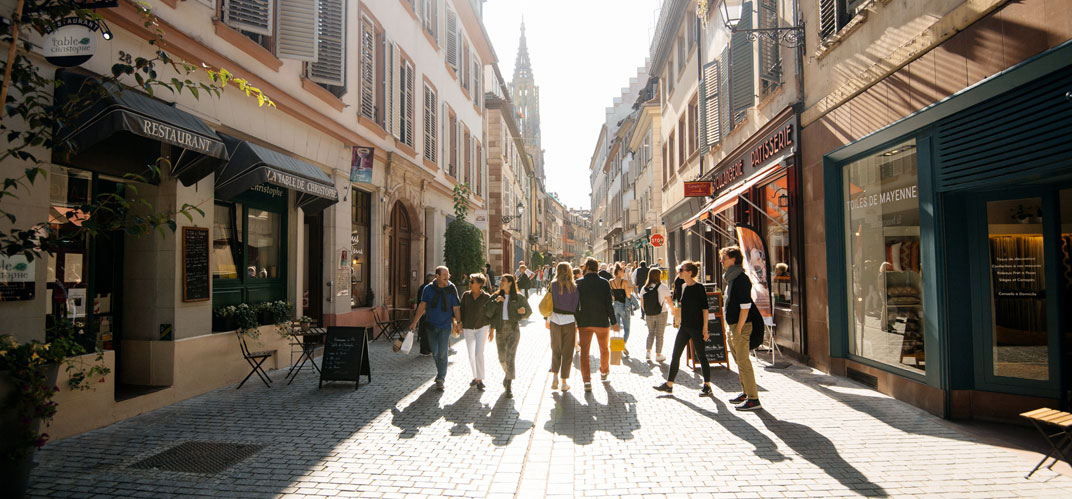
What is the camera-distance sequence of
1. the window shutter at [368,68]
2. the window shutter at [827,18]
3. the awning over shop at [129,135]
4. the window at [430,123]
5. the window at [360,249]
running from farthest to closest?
the window at [430,123]
the window at [360,249]
the window shutter at [368,68]
the window shutter at [827,18]
the awning over shop at [129,135]

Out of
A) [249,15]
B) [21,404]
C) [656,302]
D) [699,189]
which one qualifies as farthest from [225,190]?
[699,189]

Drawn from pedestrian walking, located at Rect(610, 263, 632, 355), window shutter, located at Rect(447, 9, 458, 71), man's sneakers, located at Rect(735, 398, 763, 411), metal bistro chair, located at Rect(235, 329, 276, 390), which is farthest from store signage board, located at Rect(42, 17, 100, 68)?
window shutter, located at Rect(447, 9, 458, 71)

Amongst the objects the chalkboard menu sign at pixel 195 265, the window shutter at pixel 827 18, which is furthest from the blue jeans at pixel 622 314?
the chalkboard menu sign at pixel 195 265

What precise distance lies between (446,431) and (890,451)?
4086mm

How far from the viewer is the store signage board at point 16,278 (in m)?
5.30

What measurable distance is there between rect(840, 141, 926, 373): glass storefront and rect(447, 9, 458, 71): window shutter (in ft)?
51.9

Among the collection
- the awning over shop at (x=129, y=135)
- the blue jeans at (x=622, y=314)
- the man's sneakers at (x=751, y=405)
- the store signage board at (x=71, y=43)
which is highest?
the store signage board at (x=71, y=43)

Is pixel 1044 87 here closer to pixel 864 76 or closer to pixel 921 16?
pixel 921 16

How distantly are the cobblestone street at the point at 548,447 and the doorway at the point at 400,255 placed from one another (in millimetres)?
8625

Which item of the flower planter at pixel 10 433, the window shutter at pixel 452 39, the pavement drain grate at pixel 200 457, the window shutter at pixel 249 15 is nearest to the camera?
the flower planter at pixel 10 433

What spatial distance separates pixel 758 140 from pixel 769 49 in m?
1.85

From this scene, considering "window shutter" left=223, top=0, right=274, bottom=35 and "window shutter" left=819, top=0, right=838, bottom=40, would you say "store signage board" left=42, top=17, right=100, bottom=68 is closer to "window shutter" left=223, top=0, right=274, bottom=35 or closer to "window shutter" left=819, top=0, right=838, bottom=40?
"window shutter" left=223, top=0, right=274, bottom=35

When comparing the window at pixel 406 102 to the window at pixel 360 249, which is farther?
the window at pixel 406 102

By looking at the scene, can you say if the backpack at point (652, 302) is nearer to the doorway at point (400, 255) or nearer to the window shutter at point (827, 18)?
the window shutter at point (827, 18)
